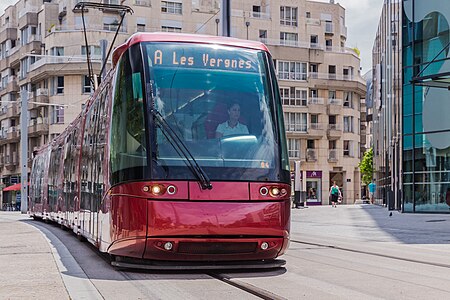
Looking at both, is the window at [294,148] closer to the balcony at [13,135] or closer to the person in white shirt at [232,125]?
the balcony at [13,135]

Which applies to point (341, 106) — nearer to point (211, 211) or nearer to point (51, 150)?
point (51, 150)

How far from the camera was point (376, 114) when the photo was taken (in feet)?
192

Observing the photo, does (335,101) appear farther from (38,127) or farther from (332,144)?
(38,127)

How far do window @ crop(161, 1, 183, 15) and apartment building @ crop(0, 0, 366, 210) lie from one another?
92 millimetres

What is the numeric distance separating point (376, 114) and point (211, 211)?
50.7 metres

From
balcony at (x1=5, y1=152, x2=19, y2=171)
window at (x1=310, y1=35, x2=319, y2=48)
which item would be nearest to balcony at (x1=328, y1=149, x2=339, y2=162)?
window at (x1=310, y1=35, x2=319, y2=48)

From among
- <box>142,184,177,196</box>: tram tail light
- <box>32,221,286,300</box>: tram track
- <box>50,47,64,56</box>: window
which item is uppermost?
<box>50,47,64,56</box>: window

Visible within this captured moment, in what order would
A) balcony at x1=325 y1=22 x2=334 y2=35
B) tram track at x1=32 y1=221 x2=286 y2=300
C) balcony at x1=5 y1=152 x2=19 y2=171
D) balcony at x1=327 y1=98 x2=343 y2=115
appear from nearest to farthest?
tram track at x1=32 y1=221 x2=286 y2=300
balcony at x1=327 y1=98 x2=343 y2=115
balcony at x1=325 y1=22 x2=334 y2=35
balcony at x1=5 y1=152 x2=19 y2=171

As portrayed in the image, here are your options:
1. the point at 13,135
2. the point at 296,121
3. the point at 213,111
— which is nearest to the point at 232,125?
the point at 213,111

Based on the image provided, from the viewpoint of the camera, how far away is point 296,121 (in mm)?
73562

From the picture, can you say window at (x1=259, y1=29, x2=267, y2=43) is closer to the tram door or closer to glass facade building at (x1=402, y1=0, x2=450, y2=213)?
glass facade building at (x1=402, y1=0, x2=450, y2=213)

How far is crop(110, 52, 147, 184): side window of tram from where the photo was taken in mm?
9570

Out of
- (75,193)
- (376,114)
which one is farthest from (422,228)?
(376,114)

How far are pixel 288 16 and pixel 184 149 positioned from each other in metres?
67.3
